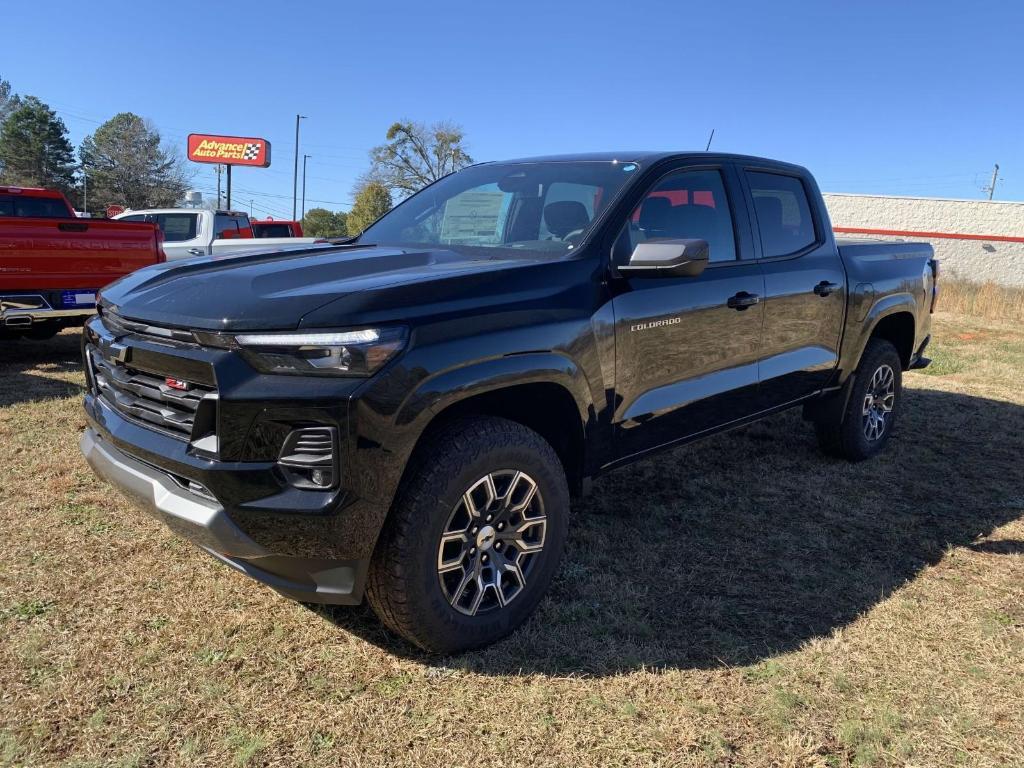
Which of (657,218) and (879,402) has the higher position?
(657,218)

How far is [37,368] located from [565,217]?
247 inches

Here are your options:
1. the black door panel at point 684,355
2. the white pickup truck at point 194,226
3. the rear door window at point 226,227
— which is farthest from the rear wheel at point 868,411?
the rear door window at point 226,227

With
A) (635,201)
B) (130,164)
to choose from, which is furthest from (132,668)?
(130,164)

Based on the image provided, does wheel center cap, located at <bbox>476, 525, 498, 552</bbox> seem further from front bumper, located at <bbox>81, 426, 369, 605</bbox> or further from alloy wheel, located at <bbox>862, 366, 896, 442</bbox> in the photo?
alloy wheel, located at <bbox>862, 366, 896, 442</bbox>

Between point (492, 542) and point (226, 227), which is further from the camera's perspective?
point (226, 227)

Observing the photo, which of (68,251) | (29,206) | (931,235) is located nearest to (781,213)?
(68,251)

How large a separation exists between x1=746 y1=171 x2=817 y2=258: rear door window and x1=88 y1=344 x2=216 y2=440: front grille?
302 cm

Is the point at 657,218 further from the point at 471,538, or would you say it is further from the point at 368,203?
the point at 368,203

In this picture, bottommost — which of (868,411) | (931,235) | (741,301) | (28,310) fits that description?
(868,411)

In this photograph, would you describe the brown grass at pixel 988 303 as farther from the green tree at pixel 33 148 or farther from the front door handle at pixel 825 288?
the green tree at pixel 33 148

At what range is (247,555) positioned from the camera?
2.35 m

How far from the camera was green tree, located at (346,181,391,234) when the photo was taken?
167 ft

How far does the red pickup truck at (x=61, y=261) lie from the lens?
6562 mm

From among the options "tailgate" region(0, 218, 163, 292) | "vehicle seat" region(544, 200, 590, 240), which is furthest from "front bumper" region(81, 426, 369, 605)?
"tailgate" region(0, 218, 163, 292)
